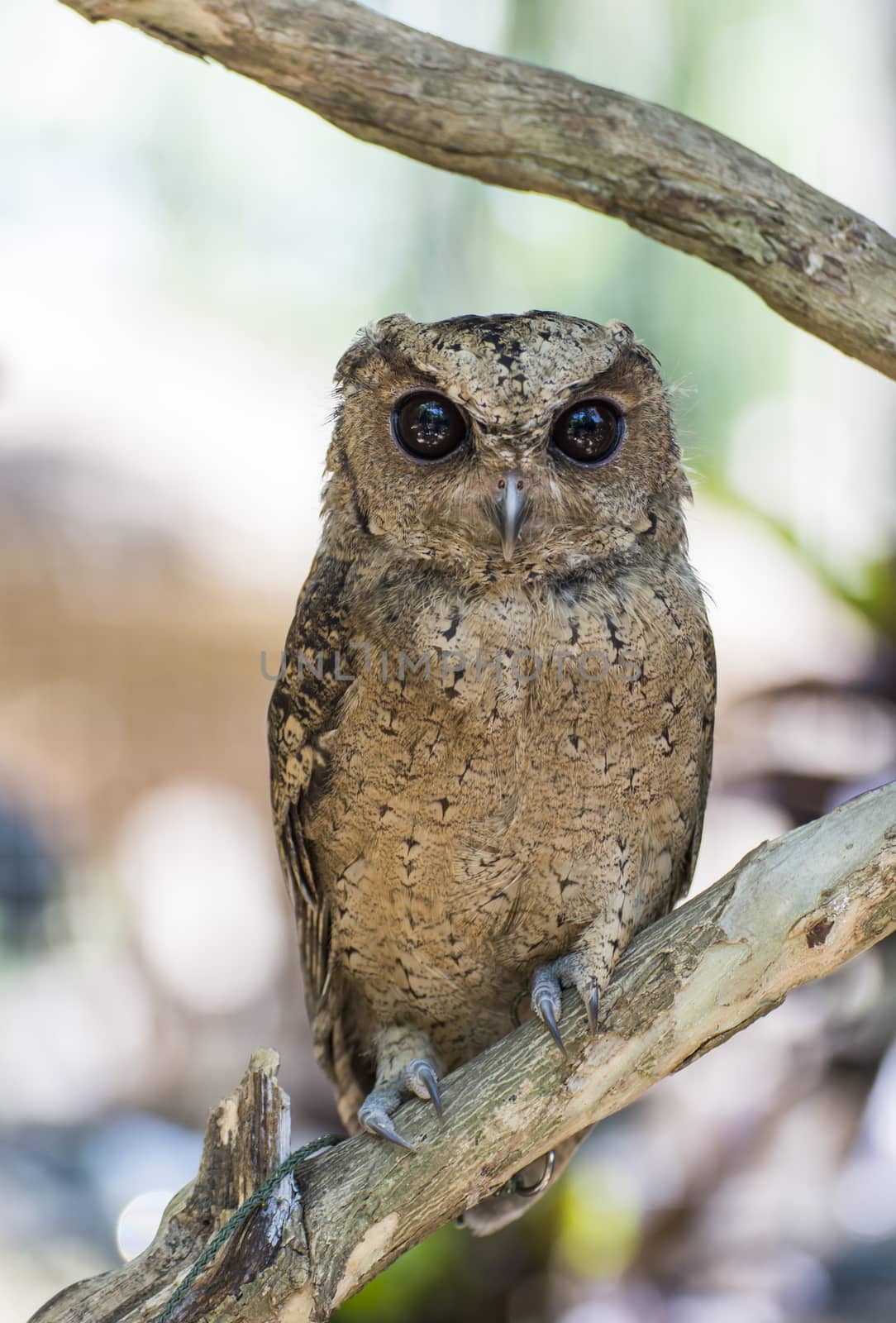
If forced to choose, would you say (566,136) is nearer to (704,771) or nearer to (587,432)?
(587,432)

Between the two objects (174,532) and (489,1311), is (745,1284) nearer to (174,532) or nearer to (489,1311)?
(489,1311)

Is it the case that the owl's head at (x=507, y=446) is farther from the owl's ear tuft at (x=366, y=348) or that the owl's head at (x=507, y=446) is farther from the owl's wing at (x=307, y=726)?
the owl's wing at (x=307, y=726)

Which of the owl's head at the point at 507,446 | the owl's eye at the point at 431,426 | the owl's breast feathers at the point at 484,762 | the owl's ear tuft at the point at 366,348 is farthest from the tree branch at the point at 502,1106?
the owl's ear tuft at the point at 366,348

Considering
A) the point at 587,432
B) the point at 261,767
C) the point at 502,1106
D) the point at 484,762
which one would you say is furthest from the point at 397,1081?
the point at 261,767

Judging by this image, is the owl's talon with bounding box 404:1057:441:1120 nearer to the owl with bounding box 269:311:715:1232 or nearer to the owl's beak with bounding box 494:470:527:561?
the owl with bounding box 269:311:715:1232

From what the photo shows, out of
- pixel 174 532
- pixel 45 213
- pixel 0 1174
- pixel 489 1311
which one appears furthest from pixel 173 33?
pixel 45 213
